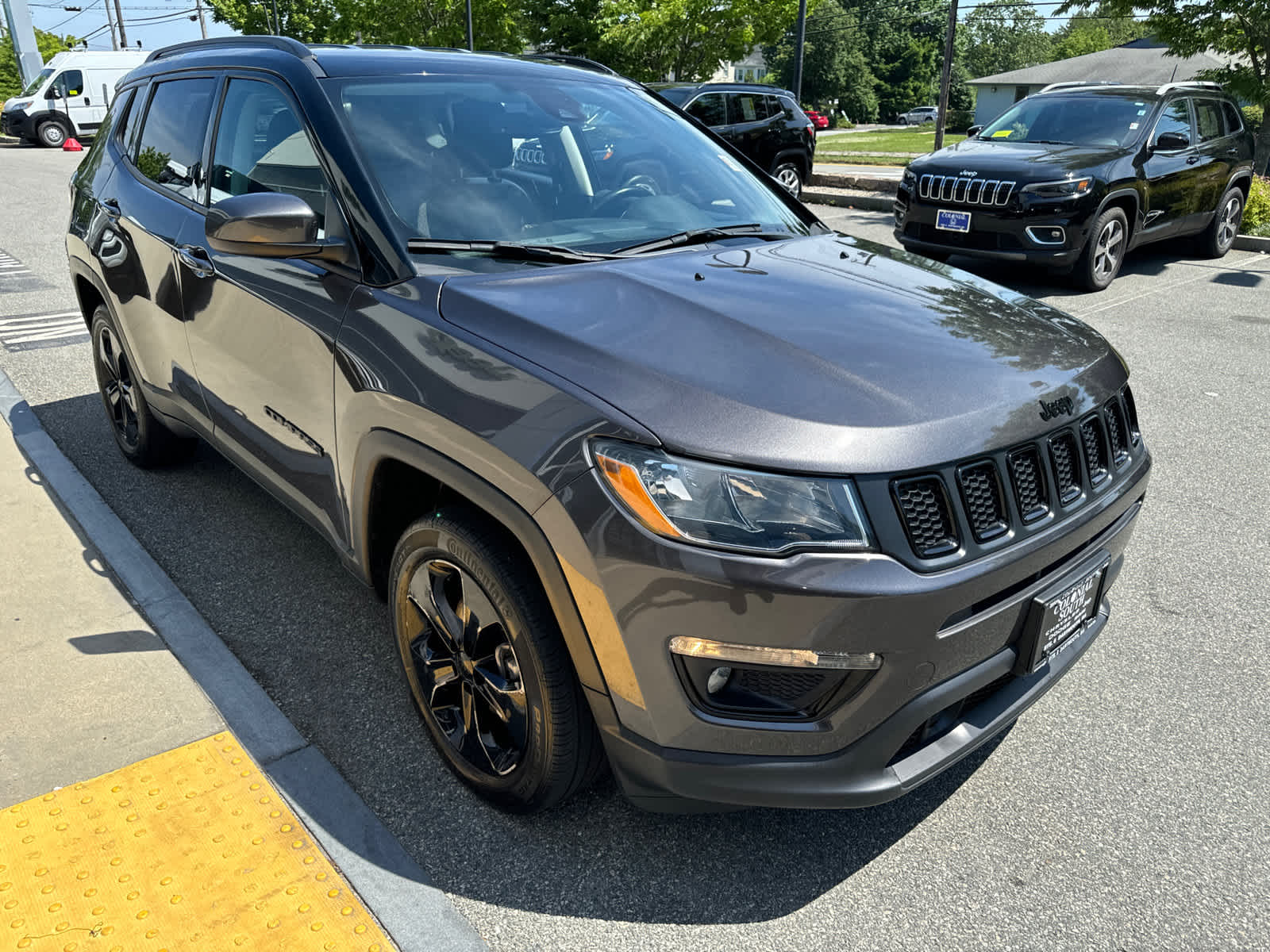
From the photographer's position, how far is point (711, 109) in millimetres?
13961

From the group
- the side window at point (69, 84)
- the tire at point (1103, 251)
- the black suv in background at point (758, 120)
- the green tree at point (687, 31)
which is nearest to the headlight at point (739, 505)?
the tire at point (1103, 251)

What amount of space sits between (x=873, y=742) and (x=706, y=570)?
51 centimetres

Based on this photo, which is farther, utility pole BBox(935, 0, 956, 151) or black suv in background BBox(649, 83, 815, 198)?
utility pole BBox(935, 0, 956, 151)

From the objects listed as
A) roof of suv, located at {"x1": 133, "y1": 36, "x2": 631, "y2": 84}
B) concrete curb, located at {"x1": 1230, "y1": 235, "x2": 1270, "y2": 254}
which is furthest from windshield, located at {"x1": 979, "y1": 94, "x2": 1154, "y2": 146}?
roof of suv, located at {"x1": 133, "y1": 36, "x2": 631, "y2": 84}

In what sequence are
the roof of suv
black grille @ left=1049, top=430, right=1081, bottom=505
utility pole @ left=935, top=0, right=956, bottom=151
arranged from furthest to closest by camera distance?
utility pole @ left=935, top=0, right=956, bottom=151 → the roof of suv → black grille @ left=1049, top=430, right=1081, bottom=505

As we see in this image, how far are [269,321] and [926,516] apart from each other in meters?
1.96

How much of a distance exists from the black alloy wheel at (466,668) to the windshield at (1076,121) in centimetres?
857

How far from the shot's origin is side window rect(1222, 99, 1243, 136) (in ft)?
32.8

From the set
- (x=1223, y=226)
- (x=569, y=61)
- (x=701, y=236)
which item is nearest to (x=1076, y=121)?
(x=1223, y=226)

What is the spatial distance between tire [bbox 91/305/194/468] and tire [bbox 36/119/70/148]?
28167 mm

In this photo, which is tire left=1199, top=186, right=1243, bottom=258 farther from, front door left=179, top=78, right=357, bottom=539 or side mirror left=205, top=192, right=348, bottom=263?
side mirror left=205, top=192, right=348, bottom=263

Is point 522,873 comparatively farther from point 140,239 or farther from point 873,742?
point 140,239

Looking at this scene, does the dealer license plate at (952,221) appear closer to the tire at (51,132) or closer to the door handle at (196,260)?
the door handle at (196,260)

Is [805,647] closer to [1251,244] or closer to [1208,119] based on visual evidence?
[1208,119]
